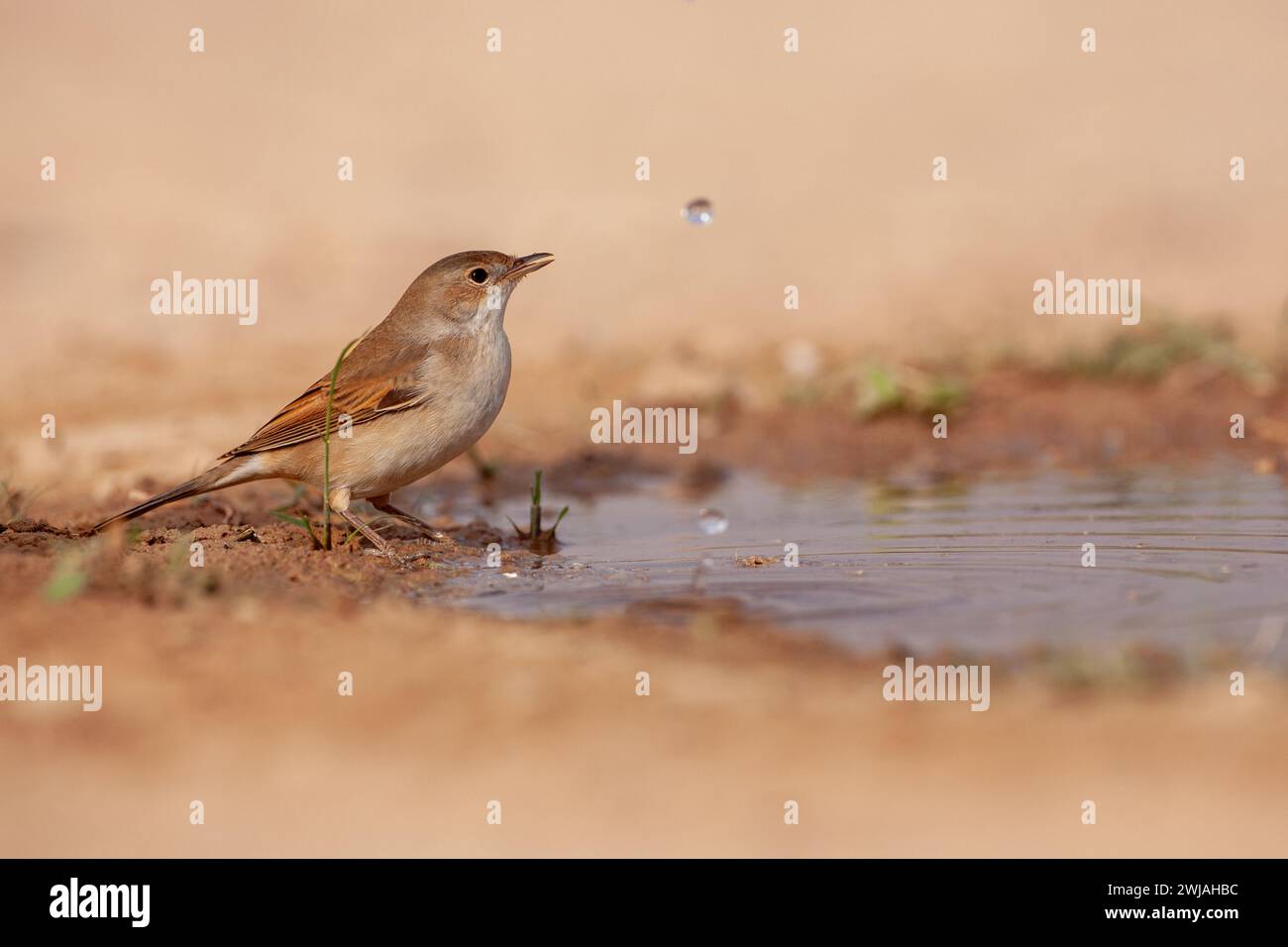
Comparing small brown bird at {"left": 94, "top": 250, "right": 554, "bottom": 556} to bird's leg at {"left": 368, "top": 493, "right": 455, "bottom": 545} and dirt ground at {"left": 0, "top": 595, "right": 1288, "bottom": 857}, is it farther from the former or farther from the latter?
dirt ground at {"left": 0, "top": 595, "right": 1288, "bottom": 857}

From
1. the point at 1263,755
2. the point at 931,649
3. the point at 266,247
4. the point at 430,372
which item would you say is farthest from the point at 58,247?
the point at 1263,755

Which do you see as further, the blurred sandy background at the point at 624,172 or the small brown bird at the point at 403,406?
the blurred sandy background at the point at 624,172

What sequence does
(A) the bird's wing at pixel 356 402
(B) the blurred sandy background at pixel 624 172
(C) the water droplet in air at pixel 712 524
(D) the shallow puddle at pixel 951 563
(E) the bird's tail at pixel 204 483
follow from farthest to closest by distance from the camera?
(B) the blurred sandy background at pixel 624 172
(C) the water droplet in air at pixel 712 524
(A) the bird's wing at pixel 356 402
(E) the bird's tail at pixel 204 483
(D) the shallow puddle at pixel 951 563

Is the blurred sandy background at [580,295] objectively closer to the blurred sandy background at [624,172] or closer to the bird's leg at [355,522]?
the blurred sandy background at [624,172]

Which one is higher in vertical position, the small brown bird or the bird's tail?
the small brown bird

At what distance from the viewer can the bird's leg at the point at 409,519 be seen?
730cm

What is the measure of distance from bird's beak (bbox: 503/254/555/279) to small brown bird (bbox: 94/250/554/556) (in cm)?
2

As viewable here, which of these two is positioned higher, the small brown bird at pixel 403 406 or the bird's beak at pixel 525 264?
the bird's beak at pixel 525 264

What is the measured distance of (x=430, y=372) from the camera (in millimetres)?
7113

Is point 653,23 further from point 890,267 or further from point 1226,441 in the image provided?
point 1226,441

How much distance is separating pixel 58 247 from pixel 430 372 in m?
8.95

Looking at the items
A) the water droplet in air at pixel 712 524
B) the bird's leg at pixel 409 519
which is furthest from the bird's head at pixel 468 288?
the water droplet in air at pixel 712 524

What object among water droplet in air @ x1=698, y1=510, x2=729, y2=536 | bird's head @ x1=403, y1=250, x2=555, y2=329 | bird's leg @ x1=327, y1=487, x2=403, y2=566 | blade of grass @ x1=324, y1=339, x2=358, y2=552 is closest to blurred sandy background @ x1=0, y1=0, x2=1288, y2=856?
blade of grass @ x1=324, y1=339, x2=358, y2=552

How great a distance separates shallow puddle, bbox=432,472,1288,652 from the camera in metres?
5.41
